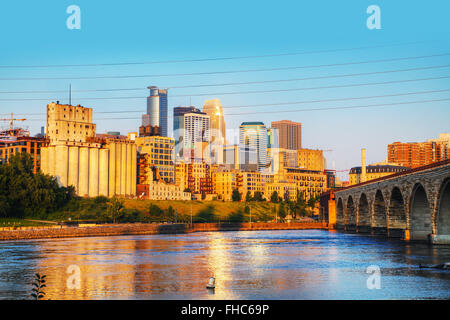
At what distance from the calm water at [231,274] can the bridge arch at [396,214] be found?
35.2 metres

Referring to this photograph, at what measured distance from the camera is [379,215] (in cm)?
15588

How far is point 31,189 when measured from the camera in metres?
196

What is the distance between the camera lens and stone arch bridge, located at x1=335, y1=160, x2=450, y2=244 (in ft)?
315

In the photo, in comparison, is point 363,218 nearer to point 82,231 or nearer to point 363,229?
point 363,229

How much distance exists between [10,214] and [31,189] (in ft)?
36.3

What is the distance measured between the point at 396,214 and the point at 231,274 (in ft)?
260

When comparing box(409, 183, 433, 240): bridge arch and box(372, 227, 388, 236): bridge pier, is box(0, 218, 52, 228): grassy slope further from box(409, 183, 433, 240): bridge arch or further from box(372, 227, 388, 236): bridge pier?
box(409, 183, 433, 240): bridge arch

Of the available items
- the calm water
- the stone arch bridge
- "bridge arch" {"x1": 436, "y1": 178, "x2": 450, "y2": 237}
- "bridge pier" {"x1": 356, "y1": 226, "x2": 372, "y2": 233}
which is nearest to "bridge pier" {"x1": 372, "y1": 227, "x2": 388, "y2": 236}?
the stone arch bridge

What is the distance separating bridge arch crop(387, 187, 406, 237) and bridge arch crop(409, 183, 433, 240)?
1488cm

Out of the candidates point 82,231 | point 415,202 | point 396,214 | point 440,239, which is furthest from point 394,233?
point 82,231

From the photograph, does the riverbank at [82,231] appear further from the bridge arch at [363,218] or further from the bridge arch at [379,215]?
the bridge arch at [379,215]
